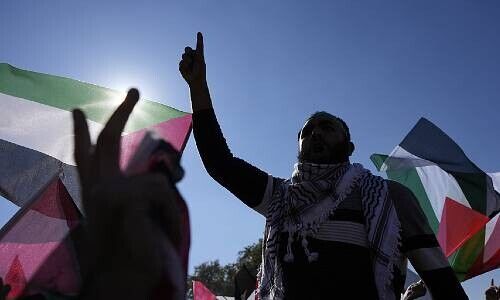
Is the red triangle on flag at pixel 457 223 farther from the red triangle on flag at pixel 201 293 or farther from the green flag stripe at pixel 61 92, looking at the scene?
the red triangle on flag at pixel 201 293

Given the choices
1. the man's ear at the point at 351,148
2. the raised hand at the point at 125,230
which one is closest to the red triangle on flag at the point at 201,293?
the man's ear at the point at 351,148

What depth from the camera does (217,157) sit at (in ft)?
8.00

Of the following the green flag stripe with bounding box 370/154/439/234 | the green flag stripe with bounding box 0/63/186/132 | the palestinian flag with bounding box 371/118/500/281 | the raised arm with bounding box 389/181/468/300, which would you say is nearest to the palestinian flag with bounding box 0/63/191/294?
the green flag stripe with bounding box 0/63/186/132

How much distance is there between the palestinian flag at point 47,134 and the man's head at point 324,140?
30.6 inches

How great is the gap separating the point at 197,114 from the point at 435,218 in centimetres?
382

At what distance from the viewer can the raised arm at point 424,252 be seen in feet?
6.86

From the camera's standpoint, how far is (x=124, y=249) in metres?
0.85

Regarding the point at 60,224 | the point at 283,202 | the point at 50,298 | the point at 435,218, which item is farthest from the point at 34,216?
the point at 435,218

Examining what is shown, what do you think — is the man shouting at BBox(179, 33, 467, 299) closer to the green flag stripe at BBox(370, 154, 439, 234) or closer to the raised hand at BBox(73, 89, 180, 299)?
the raised hand at BBox(73, 89, 180, 299)

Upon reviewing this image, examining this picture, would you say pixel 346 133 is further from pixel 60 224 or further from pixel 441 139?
pixel 441 139

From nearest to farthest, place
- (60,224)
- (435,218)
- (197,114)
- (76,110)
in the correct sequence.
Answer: (76,110) → (197,114) → (60,224) → (435,218)

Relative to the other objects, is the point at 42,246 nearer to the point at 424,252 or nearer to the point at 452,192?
the point at 424,252

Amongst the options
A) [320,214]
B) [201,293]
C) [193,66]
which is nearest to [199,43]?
[193,66]

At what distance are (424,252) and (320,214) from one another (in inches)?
17.5
